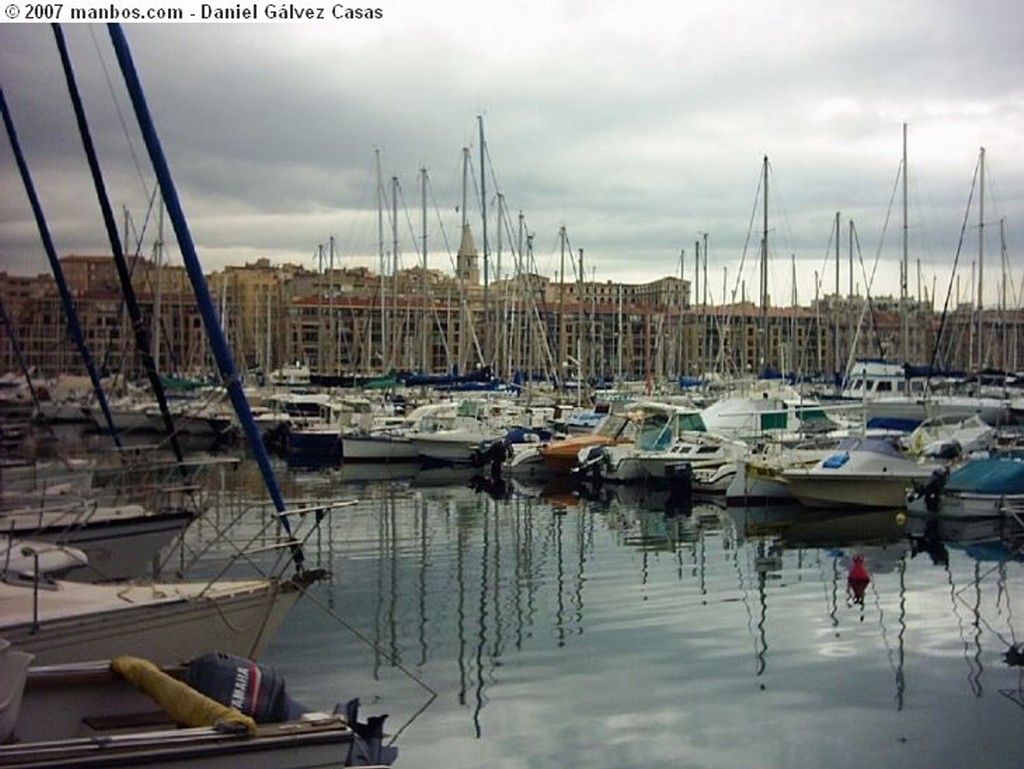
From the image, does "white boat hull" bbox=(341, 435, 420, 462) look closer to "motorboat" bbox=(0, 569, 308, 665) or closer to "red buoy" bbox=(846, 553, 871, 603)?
"red buoy" bbox=(846, 553, 871, 603)

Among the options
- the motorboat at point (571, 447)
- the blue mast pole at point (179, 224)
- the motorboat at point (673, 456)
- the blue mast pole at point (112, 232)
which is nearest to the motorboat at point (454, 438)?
the motorboat at point (571, 447)

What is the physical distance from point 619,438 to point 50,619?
32850 millimetres

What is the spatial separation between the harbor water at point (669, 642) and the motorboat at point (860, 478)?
4.54 ft

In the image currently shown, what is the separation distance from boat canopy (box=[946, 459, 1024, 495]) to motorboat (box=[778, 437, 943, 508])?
2.48 ft

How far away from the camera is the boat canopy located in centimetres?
2898

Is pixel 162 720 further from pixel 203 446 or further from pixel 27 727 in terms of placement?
pixel 203 446

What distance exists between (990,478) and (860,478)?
3.10m

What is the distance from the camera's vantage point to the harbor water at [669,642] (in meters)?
12.1

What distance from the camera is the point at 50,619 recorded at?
11.1 m

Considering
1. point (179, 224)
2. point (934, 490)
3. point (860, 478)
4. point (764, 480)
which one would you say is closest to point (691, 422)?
point (764, 480)

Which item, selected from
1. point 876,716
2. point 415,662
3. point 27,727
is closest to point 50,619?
point 27,727

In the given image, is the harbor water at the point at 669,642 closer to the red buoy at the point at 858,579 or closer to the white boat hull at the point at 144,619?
the red buoy at the point at 858,579

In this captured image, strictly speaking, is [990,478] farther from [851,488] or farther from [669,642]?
[669,642]

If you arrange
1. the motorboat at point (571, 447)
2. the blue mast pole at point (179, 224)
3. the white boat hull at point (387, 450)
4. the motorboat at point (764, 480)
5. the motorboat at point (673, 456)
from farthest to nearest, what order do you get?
Answer: 1. the white boat hull at point (387, 450)
2. the motorboat at point (571, 447)
3. the motorboat at point (673, 456)
4. the motorboat at point (764, 480)
5. the blue mast pole at point (179, 224)
